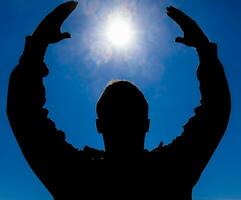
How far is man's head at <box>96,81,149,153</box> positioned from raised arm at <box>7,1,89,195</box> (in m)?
0.43

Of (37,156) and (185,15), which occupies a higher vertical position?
(185,15)

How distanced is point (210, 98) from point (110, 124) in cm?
112

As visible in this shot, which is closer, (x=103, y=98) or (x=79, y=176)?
(x=79, y=176)

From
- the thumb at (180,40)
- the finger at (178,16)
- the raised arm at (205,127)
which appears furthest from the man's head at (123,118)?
the finger at (178,16)

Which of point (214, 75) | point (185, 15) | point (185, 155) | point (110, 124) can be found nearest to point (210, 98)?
point (214, 75)

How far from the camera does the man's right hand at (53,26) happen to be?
391 cm

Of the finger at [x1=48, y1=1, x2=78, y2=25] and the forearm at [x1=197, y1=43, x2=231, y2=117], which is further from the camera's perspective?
the finger at [x1=48, y1=1, x2=78, y2=25]

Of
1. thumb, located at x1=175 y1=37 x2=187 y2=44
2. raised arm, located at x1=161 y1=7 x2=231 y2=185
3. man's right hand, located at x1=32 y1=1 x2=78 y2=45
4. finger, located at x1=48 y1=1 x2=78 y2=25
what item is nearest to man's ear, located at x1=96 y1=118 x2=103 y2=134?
raised arm, located at x1=161 y1=7 x2=231 y2=185

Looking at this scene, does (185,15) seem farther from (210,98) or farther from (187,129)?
(187,129)

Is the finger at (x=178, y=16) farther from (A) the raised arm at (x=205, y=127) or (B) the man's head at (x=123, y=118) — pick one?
(B) the man's head at (x=123, y=118)

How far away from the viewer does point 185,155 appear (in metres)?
3.56

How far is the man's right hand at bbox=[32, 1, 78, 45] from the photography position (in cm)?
391

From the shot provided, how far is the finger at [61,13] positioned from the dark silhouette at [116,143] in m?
0.36

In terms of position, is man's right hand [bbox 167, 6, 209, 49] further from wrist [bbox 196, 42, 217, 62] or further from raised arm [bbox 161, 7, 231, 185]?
raised arm [bbox 161, 7, 231, 185]
